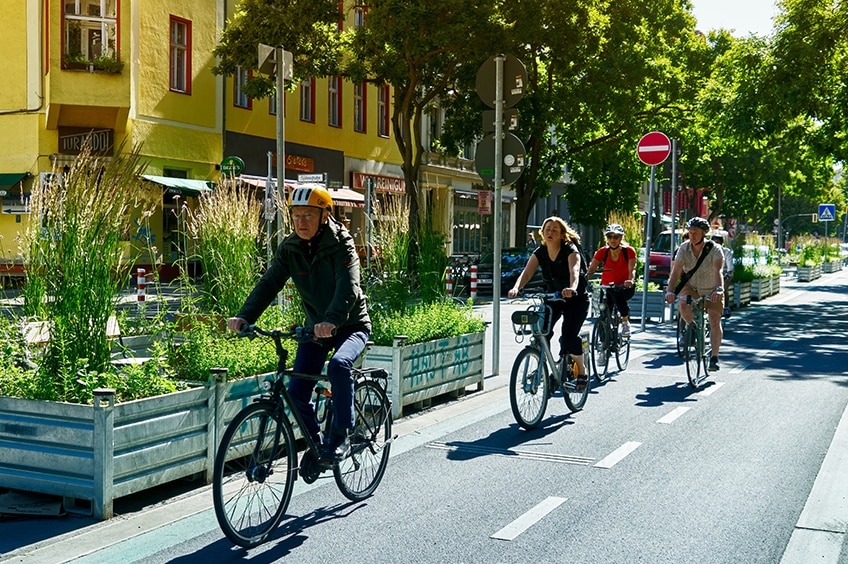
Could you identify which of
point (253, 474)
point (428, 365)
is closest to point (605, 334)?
point (428, 365)

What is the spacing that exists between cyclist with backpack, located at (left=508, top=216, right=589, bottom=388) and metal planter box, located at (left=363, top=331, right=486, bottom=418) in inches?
36.3

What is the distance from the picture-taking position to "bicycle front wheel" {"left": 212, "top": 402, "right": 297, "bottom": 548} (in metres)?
5.33

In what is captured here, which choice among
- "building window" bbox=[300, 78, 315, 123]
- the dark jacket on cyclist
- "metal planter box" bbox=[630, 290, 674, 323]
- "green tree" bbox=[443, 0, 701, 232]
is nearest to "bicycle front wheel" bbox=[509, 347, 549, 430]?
the dark jacket on cyclist

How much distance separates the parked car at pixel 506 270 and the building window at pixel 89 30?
36.8 feet

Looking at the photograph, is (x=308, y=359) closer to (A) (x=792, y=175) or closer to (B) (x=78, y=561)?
(B) (x=78, y=561)

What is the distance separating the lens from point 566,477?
7.12m

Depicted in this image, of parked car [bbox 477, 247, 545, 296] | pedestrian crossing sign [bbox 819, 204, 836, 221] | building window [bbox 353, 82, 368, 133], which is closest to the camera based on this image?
parked car [bbox 477, 247, 545, 296]

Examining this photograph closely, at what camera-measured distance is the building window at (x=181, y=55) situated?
3041cm

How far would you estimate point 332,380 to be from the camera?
19.9ft

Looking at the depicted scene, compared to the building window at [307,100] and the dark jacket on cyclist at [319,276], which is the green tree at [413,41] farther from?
the dark jacket on cyclist at [319,276]

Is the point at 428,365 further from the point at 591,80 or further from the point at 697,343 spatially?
the point at 591,80

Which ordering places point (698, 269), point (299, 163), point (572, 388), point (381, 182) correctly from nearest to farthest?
1. point (572, 388)
2. point (698, 269)
3. point (299, 163)
4. point (381, 182)

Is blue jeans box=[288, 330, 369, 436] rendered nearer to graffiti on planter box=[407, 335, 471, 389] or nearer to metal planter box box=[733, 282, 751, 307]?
graffiti on planter box=[407, 335, 471, 389]

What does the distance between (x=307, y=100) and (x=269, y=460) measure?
107ft
